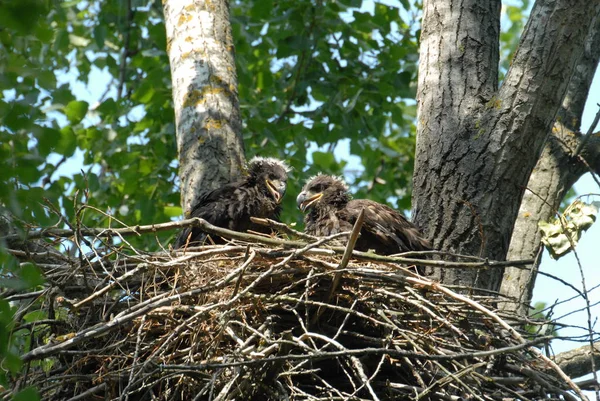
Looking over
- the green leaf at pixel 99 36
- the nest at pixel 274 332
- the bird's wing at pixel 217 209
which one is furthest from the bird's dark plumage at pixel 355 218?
the green leaf at pixel 99 36

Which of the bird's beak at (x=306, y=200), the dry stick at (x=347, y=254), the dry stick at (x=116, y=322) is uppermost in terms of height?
the bird's beak at (x=306, y=200)

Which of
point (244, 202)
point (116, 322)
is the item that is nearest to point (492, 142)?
point (244, 202)

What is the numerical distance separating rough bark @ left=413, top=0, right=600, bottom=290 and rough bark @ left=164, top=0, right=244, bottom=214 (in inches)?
51.2

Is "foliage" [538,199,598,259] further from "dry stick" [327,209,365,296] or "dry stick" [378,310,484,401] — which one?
"dry stick" [327,209,365,296]

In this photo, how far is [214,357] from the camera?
3.59m

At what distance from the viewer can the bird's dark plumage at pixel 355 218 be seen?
4719 mm

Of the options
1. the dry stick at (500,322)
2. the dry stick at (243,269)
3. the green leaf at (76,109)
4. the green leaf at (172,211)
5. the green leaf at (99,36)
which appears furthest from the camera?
the green leaf at (99,36)

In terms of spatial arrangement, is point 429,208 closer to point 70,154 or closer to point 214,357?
point 214,357

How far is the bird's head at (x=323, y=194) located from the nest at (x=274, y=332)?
1.62 metres

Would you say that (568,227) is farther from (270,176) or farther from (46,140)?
(46,140)

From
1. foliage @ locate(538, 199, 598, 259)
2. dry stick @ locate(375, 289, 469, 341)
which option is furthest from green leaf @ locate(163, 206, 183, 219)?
dry stick @ locate(375, 289, 469, 341)

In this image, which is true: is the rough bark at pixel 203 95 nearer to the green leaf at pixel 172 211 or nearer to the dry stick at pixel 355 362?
the dry stick at pixel 355 362

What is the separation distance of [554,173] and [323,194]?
1589 millimetres

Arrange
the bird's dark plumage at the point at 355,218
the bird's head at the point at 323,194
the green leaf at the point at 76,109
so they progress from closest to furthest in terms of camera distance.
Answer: the bird's dark plumage at the point at 355,218
the bird's head at the point at 323,194
the green leaf at the point at 76,109
